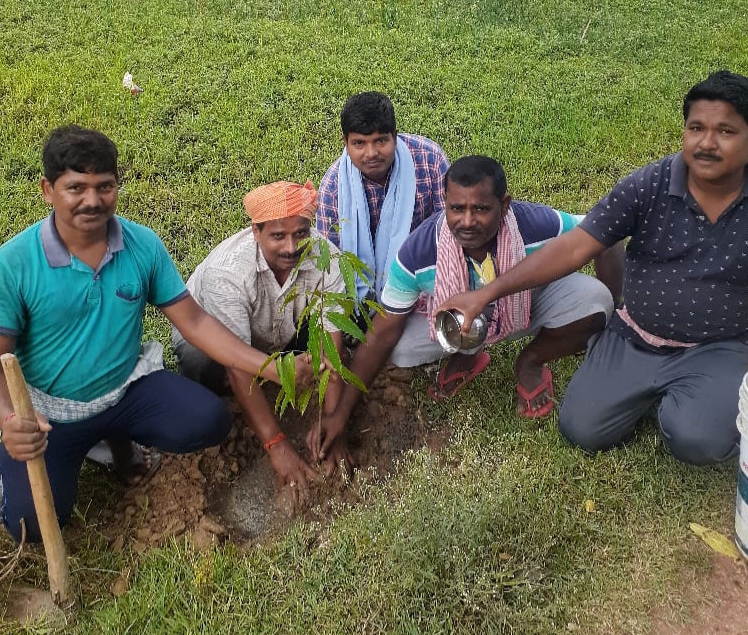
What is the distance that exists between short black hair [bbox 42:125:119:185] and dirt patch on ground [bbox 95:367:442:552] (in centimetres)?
132

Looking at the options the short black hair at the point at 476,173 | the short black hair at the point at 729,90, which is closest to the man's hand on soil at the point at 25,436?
the short black hair at the point at 476,173

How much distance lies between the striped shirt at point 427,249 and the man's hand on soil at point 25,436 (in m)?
1.58

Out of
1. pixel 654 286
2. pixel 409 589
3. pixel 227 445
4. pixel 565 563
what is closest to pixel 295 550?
pixel 409 589

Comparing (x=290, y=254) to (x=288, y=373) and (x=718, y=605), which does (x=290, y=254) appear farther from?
(x=718, y=605)

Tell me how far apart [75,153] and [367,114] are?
153 cm

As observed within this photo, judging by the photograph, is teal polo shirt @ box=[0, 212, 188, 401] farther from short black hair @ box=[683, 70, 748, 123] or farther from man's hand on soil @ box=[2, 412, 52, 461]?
short black hair @ box=[683, 70, 748, 123]

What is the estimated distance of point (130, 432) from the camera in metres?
2.96

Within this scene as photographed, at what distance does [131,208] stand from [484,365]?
2666 millimetres

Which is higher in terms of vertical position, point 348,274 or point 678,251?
point 348,274

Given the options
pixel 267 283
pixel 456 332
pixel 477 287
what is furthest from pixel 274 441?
pixel 477 287

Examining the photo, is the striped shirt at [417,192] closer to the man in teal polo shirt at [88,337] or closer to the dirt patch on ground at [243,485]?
the dirt patch on ground at [243,485]

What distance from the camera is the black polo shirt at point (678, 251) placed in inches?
108

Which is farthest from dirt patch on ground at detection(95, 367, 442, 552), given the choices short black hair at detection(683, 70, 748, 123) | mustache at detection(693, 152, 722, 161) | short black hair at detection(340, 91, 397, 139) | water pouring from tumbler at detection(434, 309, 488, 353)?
short black hair at detection(683, 70, 748, 123)

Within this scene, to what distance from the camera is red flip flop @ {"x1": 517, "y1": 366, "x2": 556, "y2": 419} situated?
333 cm
